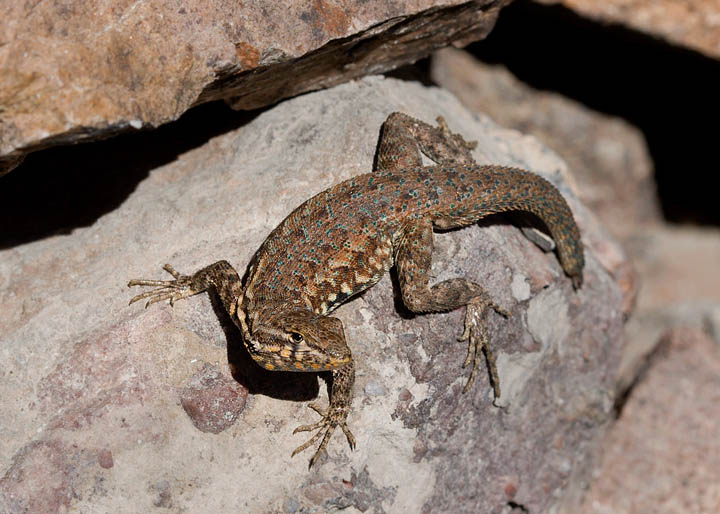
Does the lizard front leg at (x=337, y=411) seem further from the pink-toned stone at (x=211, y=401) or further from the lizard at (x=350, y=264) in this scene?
the pink-toned stone at (x=211, y=401)

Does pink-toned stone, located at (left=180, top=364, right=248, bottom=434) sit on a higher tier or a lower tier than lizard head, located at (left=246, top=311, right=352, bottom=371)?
lower

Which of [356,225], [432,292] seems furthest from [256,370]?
[432,292]

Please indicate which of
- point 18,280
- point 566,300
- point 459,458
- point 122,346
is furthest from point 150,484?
point 566,300

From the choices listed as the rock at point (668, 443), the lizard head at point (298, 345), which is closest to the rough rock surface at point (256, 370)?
the lizard head at point (298, 345)

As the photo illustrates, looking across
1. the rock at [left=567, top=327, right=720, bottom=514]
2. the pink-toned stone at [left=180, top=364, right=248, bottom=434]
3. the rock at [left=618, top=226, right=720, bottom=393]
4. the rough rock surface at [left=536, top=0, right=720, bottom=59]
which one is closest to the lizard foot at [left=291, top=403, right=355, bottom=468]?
the pink-toned stone at [left=180, top=364, right=248, bottom=434]

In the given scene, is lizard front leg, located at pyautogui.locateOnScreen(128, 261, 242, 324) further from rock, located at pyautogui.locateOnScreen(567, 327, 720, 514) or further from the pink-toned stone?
rock, located at pyautogui.locateOnScreen(567, 327, 720, 514)

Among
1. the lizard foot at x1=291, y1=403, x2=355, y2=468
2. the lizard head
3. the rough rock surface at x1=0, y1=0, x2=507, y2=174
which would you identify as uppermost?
the rough rock surface at x1=0, y1=0, x2=507, y2=174

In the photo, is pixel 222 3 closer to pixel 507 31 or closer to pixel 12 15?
pixel 12 15
